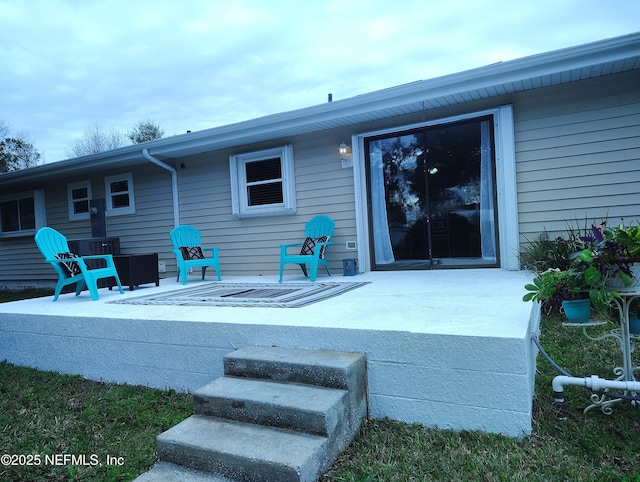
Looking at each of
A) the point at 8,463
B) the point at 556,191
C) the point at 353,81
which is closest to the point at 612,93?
the point at 556,191

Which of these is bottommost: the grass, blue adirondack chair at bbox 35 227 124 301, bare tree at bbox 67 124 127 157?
the grass

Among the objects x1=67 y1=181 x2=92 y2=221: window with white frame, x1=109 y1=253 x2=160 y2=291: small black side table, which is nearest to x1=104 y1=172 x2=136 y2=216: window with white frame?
x1=67 y1=181 x2=92 y2=221: window with white frame

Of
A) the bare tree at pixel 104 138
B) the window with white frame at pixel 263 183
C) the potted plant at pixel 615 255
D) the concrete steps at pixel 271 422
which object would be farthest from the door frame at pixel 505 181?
the bare tree at pixel 104 138

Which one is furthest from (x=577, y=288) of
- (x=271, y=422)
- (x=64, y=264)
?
(x=64, y=264)

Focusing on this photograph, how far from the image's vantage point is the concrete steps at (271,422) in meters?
1.43

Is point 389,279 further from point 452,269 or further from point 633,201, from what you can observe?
point 633,201

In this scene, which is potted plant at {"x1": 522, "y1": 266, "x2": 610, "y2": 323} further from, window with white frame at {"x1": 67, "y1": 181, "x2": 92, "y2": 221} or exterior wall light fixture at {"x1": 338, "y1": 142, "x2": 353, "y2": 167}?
window with white frame at {"x1": 67, "y1": 181, "x2": 92, "y2": 221}

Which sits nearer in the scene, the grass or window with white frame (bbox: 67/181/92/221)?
the grass

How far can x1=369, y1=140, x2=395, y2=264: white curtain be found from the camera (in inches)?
200

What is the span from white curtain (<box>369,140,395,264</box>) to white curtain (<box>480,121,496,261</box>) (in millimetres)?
1153

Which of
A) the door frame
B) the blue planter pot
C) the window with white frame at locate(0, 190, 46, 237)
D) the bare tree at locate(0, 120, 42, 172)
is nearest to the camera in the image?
the blue planter pot

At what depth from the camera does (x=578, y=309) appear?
1.91 m

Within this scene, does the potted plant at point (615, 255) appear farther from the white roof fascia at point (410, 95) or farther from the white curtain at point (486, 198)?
the white curtain at point (486, 198)

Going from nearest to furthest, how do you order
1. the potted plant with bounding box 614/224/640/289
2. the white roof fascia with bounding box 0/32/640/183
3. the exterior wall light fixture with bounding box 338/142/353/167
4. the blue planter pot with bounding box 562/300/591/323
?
the potted plant with bounding box 614/224/640/289
the blue planter pot with bounding box 562/300/591/323
the white roof fascia with bounding box 0/32/640/183
the exterior wall light fixture with bounding box 338/142/353/167
